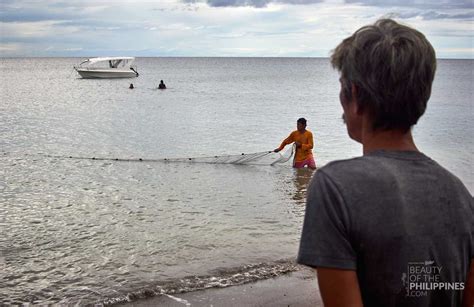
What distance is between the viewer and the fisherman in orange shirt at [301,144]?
13900mm

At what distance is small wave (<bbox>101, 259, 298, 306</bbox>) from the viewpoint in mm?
6566

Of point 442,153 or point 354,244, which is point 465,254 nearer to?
point 354,244

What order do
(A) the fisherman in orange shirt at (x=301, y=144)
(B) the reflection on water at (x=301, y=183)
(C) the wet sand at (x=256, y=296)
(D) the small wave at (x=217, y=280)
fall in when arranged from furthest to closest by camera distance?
(A) the fisherman in orange shirt at (x=301, y=144)
(B) the reflection on water at (x=301, y=183)
(D) the small wave at (x=217, y=280)
(C) the wet sand at (x=256, y=296)

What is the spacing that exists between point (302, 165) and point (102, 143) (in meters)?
11.0

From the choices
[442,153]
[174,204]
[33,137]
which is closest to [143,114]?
[33,137]

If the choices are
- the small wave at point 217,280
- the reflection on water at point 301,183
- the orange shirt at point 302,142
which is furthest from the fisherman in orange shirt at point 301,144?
the small wave at point 217,280

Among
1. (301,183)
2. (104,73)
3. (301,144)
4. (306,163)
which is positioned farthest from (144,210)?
(104,73)

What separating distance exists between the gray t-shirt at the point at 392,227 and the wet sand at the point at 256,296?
4.75 m

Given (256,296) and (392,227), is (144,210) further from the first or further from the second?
(392,227)

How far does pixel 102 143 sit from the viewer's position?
73.3 ft

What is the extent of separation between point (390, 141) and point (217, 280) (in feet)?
19.3

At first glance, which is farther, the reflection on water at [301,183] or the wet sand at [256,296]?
the reflection on water at [301,183]

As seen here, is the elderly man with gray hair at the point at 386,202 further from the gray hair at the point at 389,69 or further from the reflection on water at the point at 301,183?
the reflection on water at the point at 301,183

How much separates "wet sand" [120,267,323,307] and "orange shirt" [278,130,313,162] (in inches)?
296
